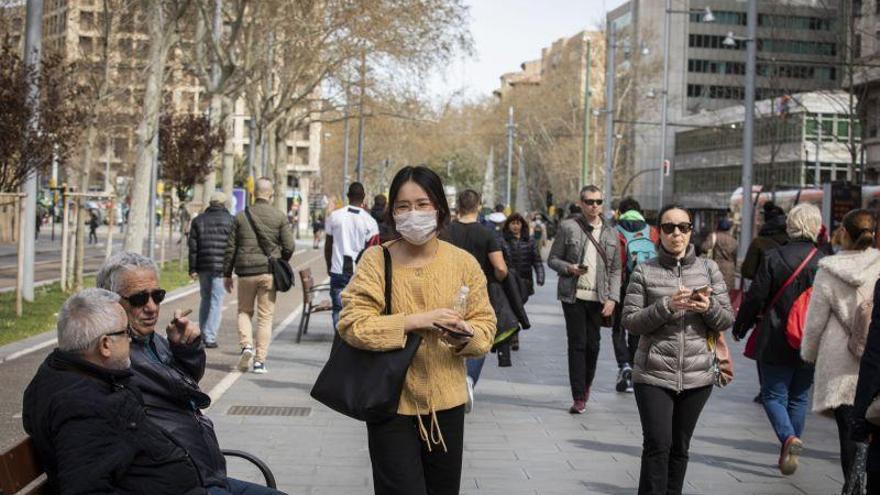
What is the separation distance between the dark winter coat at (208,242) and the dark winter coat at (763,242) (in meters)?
5.56

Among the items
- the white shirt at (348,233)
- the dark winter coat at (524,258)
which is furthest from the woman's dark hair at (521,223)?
the white shirt at (348,233)

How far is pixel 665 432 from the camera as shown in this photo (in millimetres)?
7070

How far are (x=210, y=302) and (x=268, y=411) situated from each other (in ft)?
15.2

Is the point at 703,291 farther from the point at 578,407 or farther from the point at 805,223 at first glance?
the point at 578,407

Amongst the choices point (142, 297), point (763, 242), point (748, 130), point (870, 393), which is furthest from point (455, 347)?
point (748, 130)

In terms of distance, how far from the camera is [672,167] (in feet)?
385

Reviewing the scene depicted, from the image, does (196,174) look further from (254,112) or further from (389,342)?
(389,342)

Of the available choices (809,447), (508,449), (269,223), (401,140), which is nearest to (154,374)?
(508,449)

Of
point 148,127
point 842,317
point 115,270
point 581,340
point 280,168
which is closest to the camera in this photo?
point 115,270

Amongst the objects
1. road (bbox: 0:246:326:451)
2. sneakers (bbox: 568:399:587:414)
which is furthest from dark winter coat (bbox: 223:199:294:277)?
sneakers (bbox: 568:399:587:414)

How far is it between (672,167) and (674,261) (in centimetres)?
11137

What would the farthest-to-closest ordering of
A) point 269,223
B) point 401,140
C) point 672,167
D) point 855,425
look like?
point 672,167 → point 401,140 → point 269,223 → point 855,425

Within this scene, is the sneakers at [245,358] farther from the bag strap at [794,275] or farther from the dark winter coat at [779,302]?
the bag strap at [794,275]

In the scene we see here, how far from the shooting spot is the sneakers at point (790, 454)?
8.84 m
